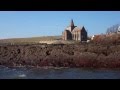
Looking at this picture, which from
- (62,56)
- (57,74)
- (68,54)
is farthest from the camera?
(62,56)

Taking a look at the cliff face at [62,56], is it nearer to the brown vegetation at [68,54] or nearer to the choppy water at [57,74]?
the brown vegetation at [68,54]

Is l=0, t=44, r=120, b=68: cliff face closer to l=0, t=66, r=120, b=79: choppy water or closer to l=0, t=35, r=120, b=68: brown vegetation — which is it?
l=0, t=35, r=120, b=68: brown vegetation

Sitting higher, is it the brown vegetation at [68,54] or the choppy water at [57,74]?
the brown vegetation at [68,54]

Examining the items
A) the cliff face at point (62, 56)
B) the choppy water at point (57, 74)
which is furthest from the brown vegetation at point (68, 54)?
the choppy water at point (57, 74)

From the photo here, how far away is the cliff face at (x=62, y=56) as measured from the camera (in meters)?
5.76

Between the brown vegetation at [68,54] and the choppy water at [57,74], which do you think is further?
the brown vegetation at [68,54]

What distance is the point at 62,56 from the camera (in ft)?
22.6

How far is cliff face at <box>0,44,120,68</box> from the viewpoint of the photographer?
5762mm

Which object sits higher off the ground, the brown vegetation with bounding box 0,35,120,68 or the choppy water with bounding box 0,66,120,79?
the brown vegetation with bounding box 0,35,120,68

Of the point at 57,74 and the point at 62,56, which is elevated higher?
the point at 62,56

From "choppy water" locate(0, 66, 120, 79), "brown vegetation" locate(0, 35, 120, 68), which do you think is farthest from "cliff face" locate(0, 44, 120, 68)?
"choppy water" locate(0, 66, 120, 79)

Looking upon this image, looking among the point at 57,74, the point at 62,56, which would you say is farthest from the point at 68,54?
the point at 57,74

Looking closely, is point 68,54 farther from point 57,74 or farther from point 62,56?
point 57,74
